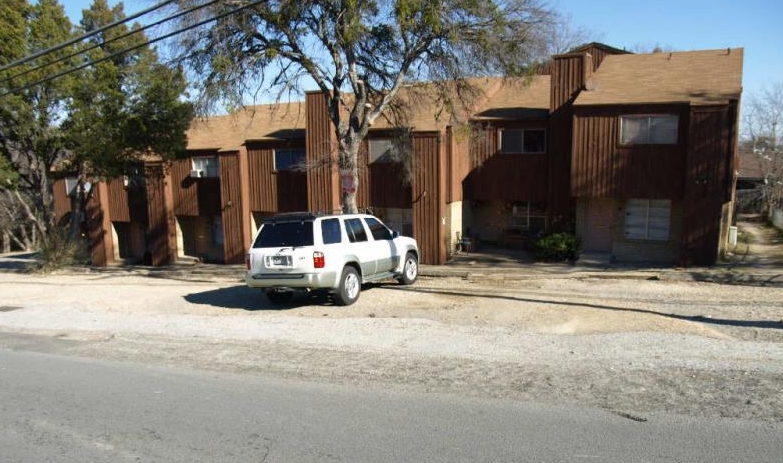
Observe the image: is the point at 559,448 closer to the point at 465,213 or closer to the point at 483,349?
the point at 483,349

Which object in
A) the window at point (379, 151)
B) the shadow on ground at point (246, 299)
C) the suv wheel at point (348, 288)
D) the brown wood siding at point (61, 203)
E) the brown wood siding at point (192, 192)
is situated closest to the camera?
the suv wheel at point (348, 288)

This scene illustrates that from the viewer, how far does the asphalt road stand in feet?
15.4

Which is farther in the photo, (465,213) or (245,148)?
(245,148)

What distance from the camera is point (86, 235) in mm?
32188

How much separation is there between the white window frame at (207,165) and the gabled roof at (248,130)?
47cm

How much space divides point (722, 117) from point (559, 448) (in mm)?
15072

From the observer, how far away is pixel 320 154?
2244 cm

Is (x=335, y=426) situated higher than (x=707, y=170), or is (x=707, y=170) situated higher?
(x=707, y=170)

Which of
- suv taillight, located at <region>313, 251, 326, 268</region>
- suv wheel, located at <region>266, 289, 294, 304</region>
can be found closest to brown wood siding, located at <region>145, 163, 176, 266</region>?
suv wheel, located at <region>266, 289, 294, 304</region>

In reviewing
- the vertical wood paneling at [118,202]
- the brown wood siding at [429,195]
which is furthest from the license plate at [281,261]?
the vertical wood paneling at [118,202]

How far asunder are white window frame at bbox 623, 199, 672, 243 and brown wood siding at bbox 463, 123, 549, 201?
3208 mm

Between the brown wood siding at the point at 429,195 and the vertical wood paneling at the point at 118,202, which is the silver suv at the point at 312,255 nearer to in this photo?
the brown wood siding at the point at 429,195

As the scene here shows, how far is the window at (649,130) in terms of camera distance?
58.1 ft

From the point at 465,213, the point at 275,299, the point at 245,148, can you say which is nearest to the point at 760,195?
the point at 465,213
